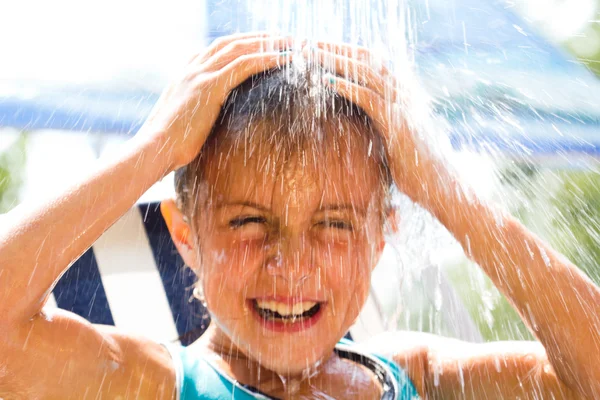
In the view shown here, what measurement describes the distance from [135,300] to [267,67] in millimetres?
1282

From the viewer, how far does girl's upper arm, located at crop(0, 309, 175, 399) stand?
1.43 m

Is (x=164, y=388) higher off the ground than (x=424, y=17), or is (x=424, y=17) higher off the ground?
(x=424, y=17)

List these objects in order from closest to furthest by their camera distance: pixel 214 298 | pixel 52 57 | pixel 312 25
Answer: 1. pixel 214 298
2. pixel 312 25
3. pixel 52 57

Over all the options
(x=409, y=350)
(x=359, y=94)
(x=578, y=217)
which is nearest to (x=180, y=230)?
(x=359, y=94)

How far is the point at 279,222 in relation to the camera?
1.62 metres

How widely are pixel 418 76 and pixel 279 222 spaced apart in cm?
80

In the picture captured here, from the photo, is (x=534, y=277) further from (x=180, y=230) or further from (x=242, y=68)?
(x=180, y=230)

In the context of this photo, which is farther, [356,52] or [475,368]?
[475,368]

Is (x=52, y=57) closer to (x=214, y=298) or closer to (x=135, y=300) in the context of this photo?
(x=135, y=300)

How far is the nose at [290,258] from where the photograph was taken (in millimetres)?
1617

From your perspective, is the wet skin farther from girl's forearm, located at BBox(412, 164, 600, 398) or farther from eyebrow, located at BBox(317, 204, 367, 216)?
girl's forearm, located at BBox(412, 164, 600, 398)

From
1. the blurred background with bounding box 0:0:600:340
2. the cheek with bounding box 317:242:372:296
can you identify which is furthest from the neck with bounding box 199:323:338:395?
the blurred background with bounding box 0:0:600:340

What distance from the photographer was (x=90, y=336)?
62.1 inches

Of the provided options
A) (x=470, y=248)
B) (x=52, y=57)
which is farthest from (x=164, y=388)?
(x=52, y=57)
